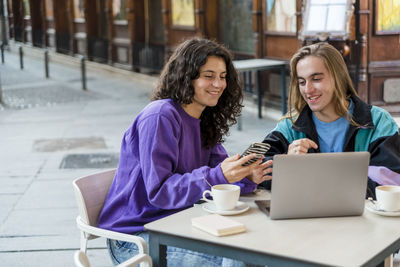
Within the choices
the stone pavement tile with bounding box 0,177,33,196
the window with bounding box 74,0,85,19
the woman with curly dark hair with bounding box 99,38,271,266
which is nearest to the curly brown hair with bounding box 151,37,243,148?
the woman with curly dark hair with bounding box 99,38,271,266

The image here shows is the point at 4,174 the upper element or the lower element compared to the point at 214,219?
lower

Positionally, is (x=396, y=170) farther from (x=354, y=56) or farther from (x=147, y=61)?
(x=147, y=61)

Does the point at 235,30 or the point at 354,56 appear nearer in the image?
the point at 354,56

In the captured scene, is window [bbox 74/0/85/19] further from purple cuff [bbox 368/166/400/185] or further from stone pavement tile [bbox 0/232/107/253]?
purple cuff [bbox 368/166/400/185]

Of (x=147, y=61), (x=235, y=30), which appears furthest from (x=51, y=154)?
(x=147, y=61)

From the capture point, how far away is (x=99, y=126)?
10.3 m

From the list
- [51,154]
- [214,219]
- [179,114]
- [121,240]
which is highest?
[179,114]

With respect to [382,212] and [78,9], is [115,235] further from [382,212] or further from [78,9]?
[78,9]

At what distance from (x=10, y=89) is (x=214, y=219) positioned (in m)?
14.1

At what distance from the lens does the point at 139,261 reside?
2389 mm

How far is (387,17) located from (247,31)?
12.8ft

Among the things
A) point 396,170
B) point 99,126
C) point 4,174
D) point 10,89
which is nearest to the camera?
point 396,170

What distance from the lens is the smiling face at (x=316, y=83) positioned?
3252mm

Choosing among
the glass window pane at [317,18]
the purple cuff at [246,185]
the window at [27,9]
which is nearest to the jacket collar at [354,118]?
the purple cuff at [246,185]
